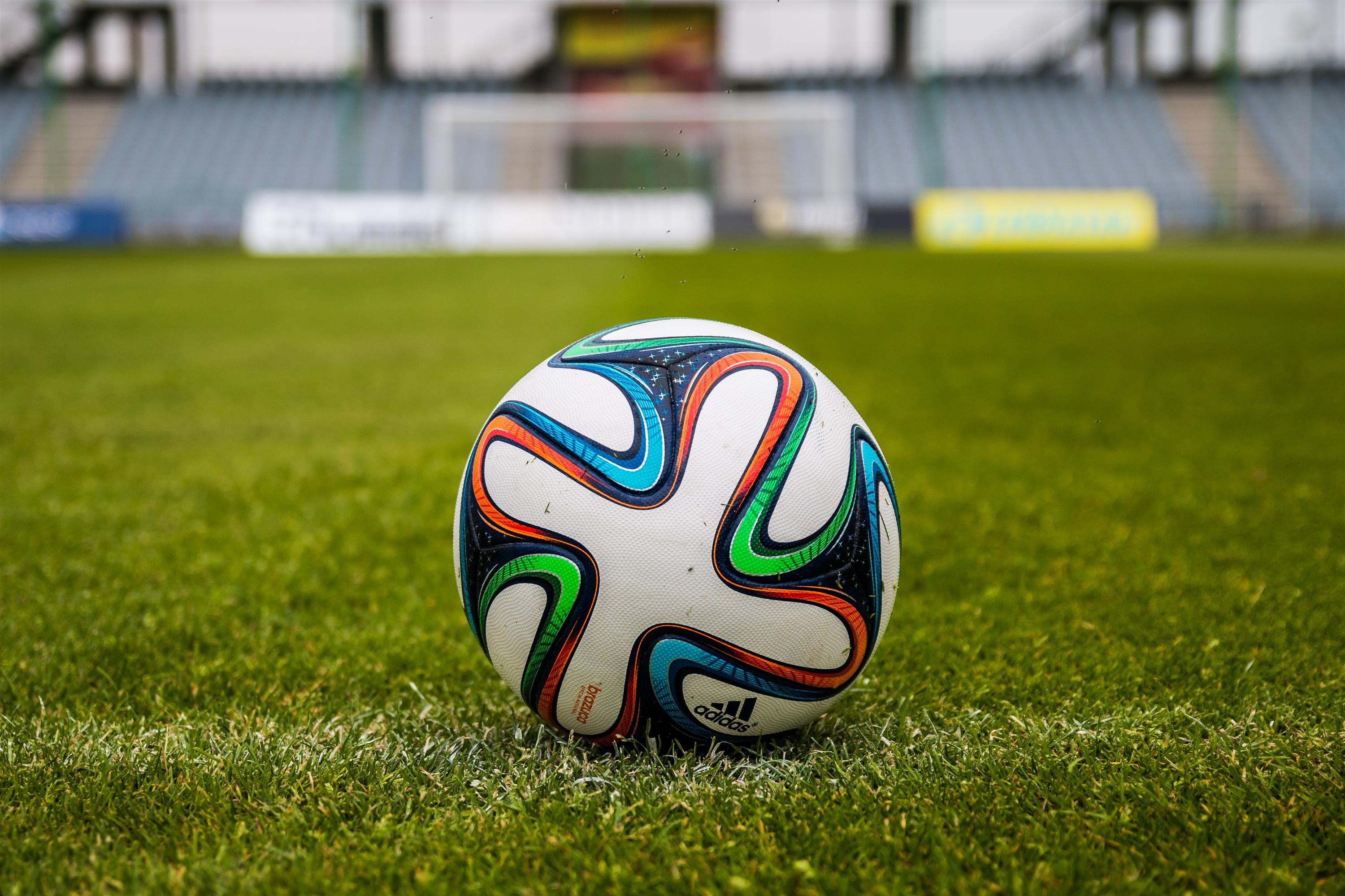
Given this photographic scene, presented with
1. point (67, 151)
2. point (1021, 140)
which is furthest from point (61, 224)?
point (1021, 140)

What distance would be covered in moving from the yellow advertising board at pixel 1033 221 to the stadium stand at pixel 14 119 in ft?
88.2

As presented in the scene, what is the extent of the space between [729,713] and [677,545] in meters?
0.35

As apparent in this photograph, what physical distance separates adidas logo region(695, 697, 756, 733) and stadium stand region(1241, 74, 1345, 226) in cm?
3673

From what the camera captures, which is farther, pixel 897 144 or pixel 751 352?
pixel 897 144

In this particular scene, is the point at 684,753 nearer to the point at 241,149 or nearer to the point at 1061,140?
the point at 241,149

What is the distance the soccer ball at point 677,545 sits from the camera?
215 cm

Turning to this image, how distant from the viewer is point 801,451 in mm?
2230

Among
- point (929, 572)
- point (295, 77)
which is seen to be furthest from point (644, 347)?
point (295, 77)

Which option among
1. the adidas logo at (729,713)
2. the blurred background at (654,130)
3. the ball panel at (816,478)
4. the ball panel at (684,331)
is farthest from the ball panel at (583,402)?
the blurred background at (654,130)

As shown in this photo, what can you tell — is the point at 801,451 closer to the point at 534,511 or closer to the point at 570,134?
the point at 534,511

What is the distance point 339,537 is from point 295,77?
42573 mm

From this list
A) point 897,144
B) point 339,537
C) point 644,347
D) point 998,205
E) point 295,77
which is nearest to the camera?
point 644,347

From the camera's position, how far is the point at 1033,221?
1197 inches

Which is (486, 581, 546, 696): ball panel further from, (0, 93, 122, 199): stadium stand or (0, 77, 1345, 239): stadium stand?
(0, 93, 122, 199): stadium stand
